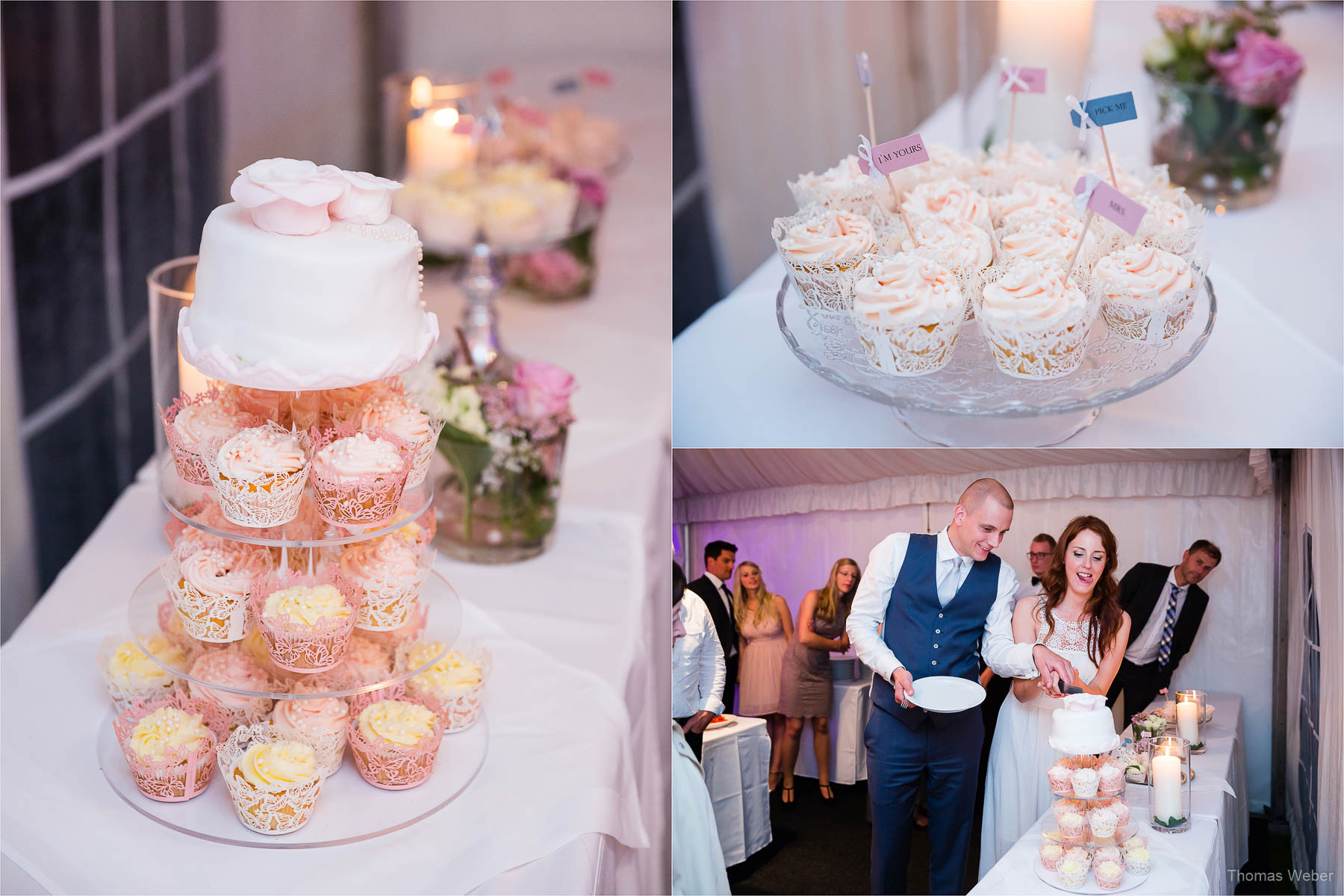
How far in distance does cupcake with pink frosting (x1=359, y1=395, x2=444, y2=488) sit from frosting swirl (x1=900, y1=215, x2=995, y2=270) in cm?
68

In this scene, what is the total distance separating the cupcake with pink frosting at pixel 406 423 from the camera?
4.43 ft

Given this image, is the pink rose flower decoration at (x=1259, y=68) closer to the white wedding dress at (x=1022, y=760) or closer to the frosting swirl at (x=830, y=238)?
the frosting swirl at (x=830, y=238)

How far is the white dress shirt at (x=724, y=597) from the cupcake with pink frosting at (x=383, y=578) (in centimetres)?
45

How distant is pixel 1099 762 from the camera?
1578mm

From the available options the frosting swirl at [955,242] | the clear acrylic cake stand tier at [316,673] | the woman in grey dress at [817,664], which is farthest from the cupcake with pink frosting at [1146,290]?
the clear acrylic cake stand tier at [316,673]

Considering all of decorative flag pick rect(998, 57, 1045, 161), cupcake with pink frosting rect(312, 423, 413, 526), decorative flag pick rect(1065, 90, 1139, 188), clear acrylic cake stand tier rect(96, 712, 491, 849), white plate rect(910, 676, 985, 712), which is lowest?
clear acrylic cake stand tier rect(96, 712, 491, 849)

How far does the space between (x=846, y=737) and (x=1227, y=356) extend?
791 mm

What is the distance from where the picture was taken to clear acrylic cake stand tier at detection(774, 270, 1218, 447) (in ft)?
4.73

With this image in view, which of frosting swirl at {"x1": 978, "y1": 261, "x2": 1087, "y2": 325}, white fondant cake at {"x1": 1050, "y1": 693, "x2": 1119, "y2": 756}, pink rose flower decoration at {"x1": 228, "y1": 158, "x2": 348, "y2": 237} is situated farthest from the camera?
white fondant cake at {"x1": 1050, "y1": 693, "x2": 1119, "y2": 756}

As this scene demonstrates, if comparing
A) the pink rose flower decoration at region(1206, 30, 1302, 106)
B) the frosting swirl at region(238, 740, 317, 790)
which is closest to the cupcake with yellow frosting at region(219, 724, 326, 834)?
the frosting swirl at region(238, 740, 317, 790)

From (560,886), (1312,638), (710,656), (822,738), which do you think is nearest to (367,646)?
(560,886)

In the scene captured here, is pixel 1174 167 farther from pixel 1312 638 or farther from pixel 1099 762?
pixel 1099 762

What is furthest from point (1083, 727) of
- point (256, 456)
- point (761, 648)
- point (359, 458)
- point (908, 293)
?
point (256, 456)

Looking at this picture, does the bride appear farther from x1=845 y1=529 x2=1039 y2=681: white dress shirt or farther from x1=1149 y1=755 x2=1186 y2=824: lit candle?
x1=1149 y1=755 x2=1186 y2=824: lit candle
